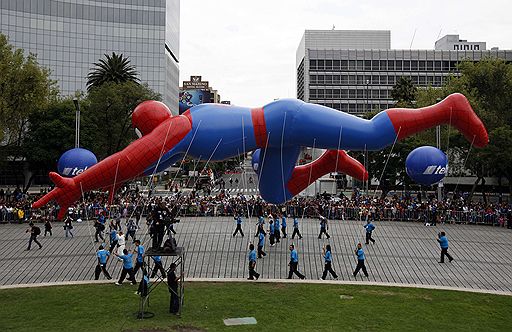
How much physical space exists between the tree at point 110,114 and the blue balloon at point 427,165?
31.1 meters

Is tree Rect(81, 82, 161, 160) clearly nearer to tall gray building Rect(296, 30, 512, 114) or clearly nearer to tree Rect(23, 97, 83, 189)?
tree Rect(23, 97, 83, 189)

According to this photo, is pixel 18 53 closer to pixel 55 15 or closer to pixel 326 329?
pixel 326 329

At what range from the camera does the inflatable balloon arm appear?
48.0 feet

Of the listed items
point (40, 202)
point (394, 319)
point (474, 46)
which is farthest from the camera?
point (474, 46)

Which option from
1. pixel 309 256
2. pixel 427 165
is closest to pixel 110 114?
pixel 309 256

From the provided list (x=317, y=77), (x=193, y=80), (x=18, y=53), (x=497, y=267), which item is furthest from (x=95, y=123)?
(x=193, y=80)

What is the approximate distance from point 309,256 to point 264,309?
719 cm

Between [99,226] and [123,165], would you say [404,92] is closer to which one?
[99,226]

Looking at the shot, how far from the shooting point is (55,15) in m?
74.8

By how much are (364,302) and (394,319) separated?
144 cm

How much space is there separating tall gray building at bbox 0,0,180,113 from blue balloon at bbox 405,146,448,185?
69.5 m

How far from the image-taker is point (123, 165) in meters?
15.2

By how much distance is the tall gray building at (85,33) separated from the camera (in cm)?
7212

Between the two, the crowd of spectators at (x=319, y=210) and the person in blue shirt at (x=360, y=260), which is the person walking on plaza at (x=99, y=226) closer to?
the crowd of spectators at (x=319, y=210)
